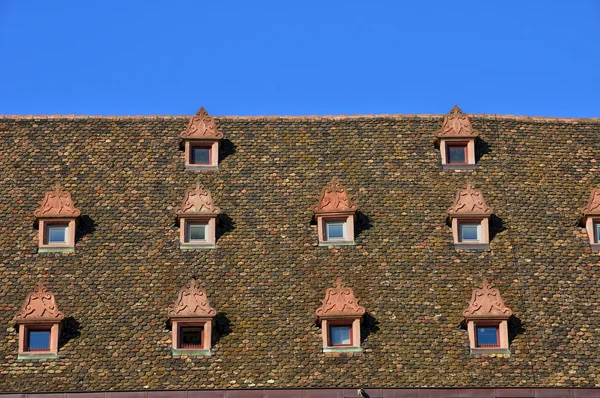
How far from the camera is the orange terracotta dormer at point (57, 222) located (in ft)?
Answer: 179

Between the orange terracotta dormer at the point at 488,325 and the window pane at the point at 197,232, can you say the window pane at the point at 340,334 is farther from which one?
the window pane at the point at 197,232

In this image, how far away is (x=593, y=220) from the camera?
55.3 metres

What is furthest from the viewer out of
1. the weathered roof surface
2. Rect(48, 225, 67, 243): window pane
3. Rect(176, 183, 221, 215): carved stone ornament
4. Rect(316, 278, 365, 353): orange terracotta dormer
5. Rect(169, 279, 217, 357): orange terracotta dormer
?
Rect(176, 183, 221, 215): carved stone ornament

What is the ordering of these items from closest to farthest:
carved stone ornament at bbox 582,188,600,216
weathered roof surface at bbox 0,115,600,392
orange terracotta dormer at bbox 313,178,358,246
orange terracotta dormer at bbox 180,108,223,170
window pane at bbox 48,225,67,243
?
weathered roof surface at bbox 0,115,600,392 → window pane at bbox 48,225,67,243 → orange terracotta dormer at bbox 313,178,358,246 → carved stone ornament at bbox 582,188,600,216 → orange terracotta dormer at bbox 180,108,223,170

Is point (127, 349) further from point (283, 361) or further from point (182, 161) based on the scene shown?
point (182, 161)

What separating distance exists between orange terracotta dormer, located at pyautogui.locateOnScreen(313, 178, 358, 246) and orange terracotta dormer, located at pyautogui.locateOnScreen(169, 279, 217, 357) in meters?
4.88

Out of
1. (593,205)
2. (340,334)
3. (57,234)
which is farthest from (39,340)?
(593,205)

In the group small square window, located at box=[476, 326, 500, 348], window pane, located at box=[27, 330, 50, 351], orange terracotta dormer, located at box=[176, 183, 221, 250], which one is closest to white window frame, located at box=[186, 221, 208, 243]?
orange terracotta dormer, located at box=[176, 183, 221, 250]

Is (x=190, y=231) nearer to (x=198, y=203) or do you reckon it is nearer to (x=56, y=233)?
(x=198, y=203)

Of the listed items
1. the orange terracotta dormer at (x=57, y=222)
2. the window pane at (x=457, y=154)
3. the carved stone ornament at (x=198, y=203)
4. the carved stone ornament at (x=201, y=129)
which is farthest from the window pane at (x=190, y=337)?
the window pane at (x=457, y=154)

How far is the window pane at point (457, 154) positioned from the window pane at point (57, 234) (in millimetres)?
12094

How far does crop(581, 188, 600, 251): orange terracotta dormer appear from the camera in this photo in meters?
55.1

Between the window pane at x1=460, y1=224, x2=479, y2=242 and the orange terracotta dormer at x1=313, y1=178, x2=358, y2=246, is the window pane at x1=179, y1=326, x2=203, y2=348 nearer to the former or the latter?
the orange terracotta dormer at x1=313, y1=178, x2=358, y2=246

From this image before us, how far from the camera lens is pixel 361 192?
56.6 meters
